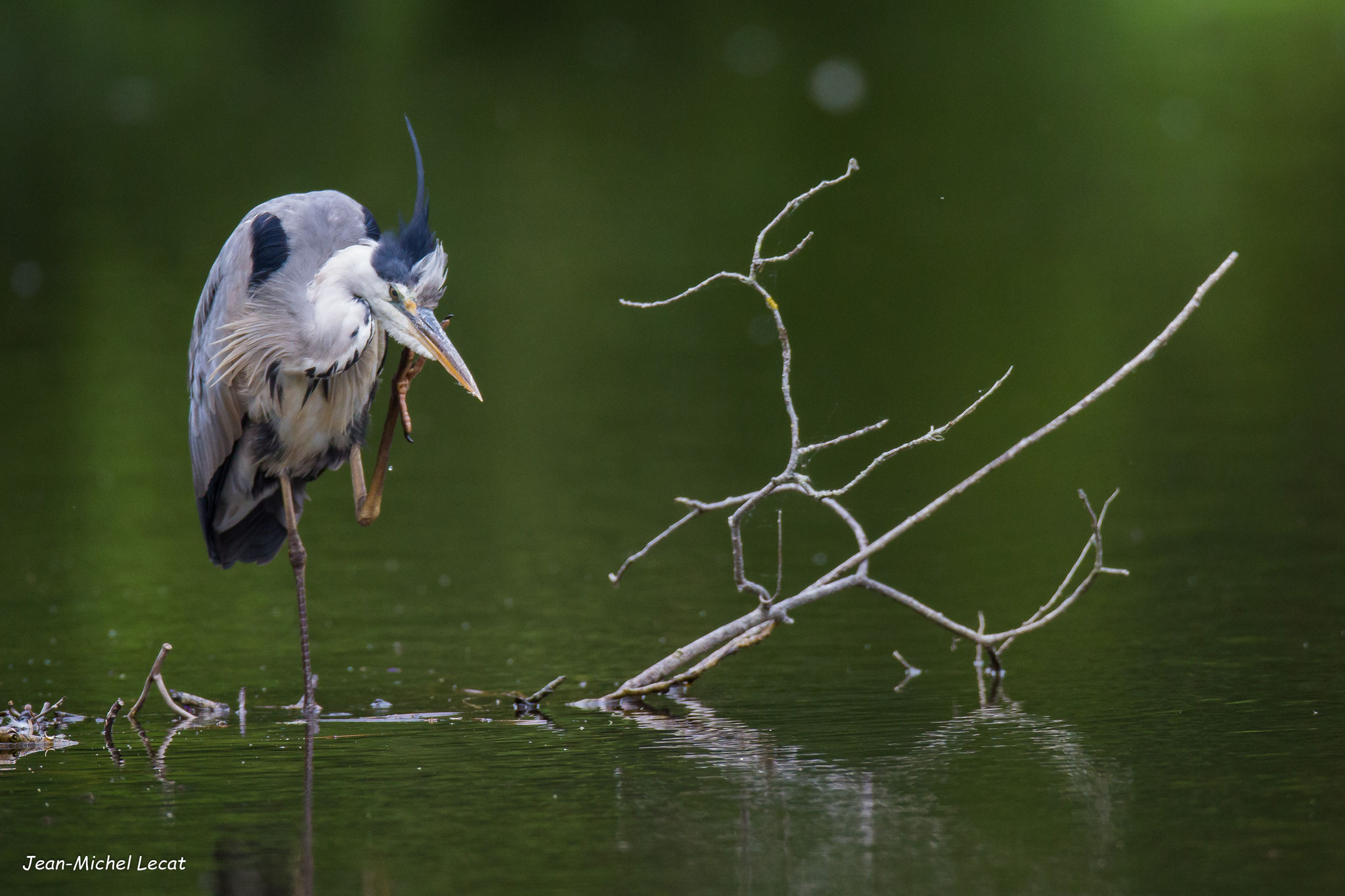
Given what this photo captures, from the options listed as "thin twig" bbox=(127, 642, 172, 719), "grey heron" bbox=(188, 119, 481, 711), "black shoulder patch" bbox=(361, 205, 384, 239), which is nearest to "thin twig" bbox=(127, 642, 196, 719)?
"thin twig" bbox=(127, 642, 172, 719)

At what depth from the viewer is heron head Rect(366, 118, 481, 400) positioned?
20.3 feet

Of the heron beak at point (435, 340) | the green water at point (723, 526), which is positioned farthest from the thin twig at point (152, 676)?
the heron beak at point (435, 340)

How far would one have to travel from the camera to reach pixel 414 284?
625 cm

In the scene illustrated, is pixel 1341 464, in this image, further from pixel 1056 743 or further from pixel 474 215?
pixel 474 215

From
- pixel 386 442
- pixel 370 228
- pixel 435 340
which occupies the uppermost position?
pixel 370 228

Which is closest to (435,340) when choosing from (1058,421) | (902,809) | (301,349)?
(301,349)

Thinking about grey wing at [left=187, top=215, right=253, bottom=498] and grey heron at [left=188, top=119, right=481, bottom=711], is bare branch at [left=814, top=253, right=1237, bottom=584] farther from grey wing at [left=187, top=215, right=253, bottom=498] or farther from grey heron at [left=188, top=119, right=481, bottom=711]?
grey wing at [left=187, top=215, right=253, bottom=498]

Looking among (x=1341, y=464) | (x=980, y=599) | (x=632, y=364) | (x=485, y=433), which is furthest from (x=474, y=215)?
(x=980, y=599)

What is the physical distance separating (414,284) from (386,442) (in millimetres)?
744

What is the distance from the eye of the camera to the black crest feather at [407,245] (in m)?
6.23

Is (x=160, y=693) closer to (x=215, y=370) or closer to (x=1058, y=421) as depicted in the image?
(x=215, y=370)

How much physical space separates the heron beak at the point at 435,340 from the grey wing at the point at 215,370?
764 millimetres

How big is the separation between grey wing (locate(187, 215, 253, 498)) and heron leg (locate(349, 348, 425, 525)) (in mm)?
472
